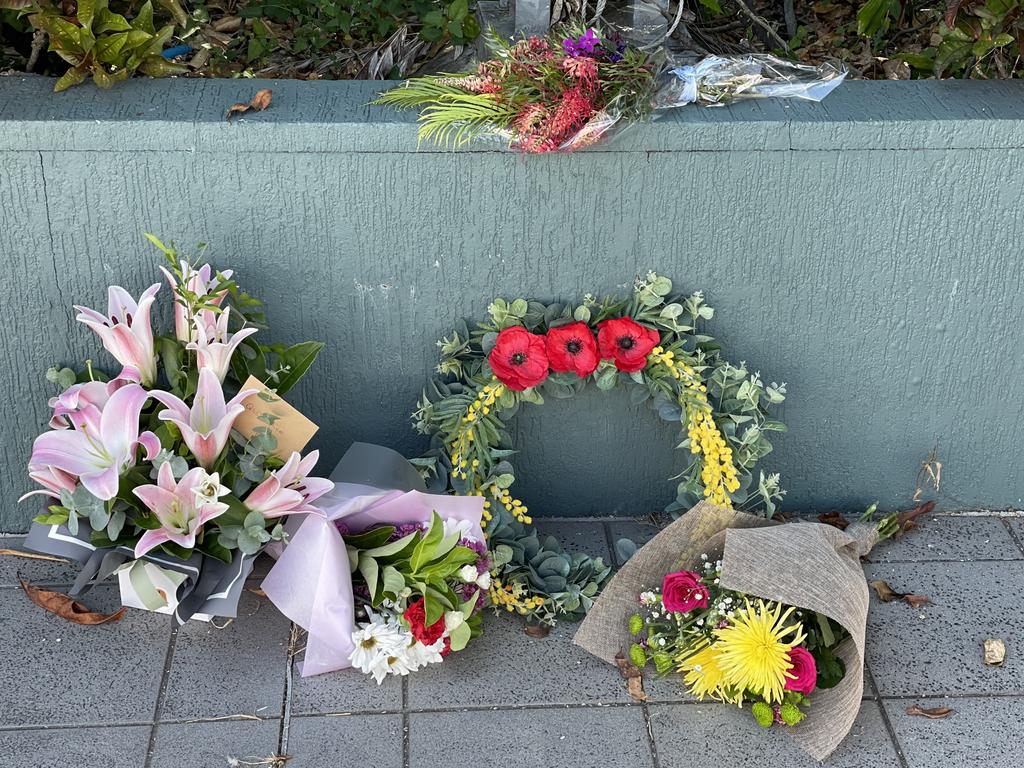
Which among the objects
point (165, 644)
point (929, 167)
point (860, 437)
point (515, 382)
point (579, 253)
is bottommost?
point (165, 644)

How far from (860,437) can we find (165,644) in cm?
191

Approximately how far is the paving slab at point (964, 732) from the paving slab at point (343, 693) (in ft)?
3.74

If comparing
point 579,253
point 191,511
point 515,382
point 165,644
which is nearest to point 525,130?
point 579,253

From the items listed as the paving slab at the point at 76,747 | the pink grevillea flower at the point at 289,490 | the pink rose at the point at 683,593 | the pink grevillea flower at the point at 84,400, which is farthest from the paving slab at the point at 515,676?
the pink grevillea flower at the point at 84,400

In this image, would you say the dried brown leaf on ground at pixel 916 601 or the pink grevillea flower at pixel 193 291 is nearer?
the pink grevillea flower at pixel 193 291

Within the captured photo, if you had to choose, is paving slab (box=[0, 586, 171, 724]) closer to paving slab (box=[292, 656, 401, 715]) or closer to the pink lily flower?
paving slab (box=[292, 656, 401, 715])

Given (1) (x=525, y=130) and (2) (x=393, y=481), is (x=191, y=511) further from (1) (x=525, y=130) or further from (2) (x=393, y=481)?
(1) (x=525, y=130)

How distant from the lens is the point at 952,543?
3.08 meters

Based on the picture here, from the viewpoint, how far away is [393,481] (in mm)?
2740

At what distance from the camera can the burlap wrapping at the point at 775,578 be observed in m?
2.40

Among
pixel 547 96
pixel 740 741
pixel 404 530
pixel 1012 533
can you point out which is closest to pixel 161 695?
pixel 404 530

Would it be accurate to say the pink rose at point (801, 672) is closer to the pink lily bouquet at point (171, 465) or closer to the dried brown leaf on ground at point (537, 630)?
the dried brown leaf on ground at point (537, 630)

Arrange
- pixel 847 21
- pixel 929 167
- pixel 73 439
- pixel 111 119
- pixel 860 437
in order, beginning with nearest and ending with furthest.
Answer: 1. pixel 73 439
2. pixel 111 119
3. pixel 929 167
4. pixel 860 437
5. pixel 847 21

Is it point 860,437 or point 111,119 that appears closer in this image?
point 111,119
